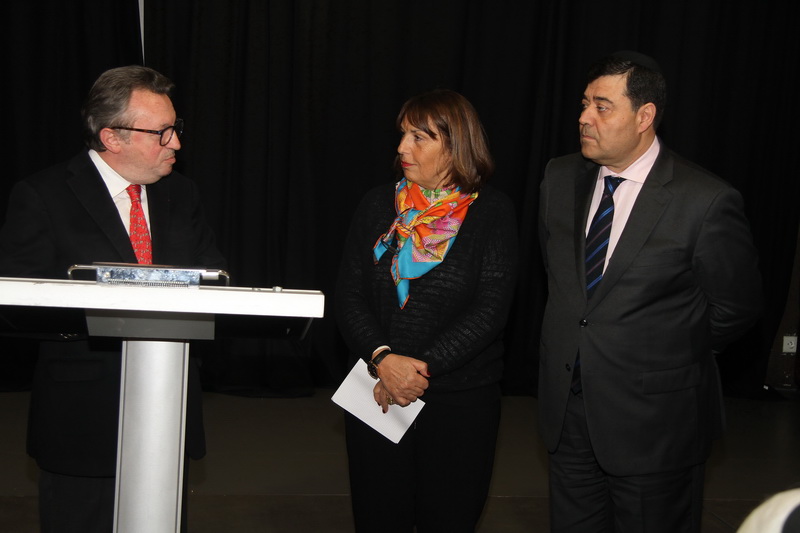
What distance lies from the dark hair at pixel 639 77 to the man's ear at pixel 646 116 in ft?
0.03

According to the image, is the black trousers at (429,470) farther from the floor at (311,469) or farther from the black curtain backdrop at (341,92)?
the black curtain backdrop at (341,92)

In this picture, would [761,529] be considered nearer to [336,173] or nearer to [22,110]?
[336,173]

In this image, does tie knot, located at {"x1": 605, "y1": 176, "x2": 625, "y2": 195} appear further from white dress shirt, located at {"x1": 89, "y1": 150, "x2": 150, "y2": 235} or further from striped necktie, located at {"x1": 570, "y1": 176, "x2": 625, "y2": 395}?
white dress shirt, located at {"x1": 89, "y1": 150, "x2": 150, "y2": 235}

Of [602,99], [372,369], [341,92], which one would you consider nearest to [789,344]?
[341,92]

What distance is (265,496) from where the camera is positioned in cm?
382

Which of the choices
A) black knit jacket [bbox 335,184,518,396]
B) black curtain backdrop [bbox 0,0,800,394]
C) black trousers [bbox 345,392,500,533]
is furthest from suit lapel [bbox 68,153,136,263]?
black curtain backdrop [bbox 0,0,800,394]

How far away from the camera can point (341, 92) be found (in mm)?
5566

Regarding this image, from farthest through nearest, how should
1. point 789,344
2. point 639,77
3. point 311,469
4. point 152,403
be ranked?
point 789,344, point 311,469, point 639,77, point 152,403

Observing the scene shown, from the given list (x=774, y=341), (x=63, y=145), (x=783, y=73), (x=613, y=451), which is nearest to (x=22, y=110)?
(x=63, y=145)

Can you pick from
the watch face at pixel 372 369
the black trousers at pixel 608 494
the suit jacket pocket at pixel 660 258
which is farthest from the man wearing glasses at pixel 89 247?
the suit jacket pocket at pixel 660 258

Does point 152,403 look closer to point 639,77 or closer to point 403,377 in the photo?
point 403,377

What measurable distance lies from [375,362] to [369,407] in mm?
146

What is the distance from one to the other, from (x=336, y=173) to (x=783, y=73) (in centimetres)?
324

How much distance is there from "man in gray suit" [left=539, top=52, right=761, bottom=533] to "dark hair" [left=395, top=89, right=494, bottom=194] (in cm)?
30
